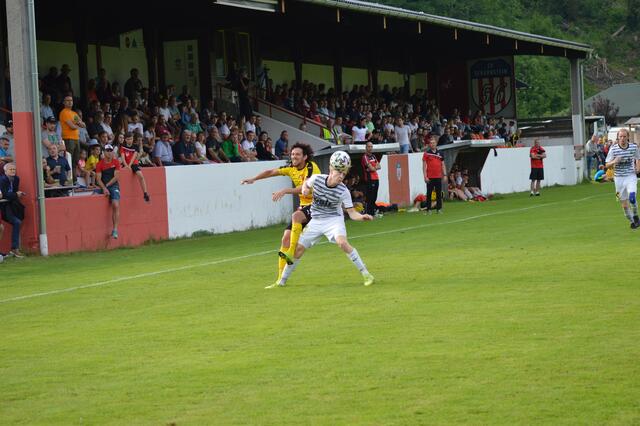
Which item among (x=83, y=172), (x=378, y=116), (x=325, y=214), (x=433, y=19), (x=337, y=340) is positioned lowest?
(x=337, y=340)

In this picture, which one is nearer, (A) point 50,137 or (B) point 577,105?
(A) point 50,137

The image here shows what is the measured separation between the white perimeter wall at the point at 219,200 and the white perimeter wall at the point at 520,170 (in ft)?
46.0

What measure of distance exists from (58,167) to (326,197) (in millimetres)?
9187

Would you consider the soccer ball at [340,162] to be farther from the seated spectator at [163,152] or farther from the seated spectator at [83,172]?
the seated spectator at [163,152]

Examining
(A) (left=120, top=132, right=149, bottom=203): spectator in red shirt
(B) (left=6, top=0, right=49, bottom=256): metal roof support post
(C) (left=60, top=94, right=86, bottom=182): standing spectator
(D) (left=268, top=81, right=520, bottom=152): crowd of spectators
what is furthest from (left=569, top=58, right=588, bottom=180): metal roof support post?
(B) (left=6, top=0, right=49, bottom=256): metal roof support post

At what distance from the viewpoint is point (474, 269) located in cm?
1541

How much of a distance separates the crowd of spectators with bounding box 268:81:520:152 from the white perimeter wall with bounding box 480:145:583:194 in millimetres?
1620

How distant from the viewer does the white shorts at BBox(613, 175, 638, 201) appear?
2092 centimetres

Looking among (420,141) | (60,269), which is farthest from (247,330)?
(420,141)

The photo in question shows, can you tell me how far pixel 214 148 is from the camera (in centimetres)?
2830

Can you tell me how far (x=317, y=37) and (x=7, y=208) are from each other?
25276 mm

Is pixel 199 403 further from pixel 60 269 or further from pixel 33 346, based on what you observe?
pixel 60 269

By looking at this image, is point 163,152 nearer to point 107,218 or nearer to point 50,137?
point 107,218

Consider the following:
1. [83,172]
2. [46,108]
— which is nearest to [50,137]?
[83,172]
